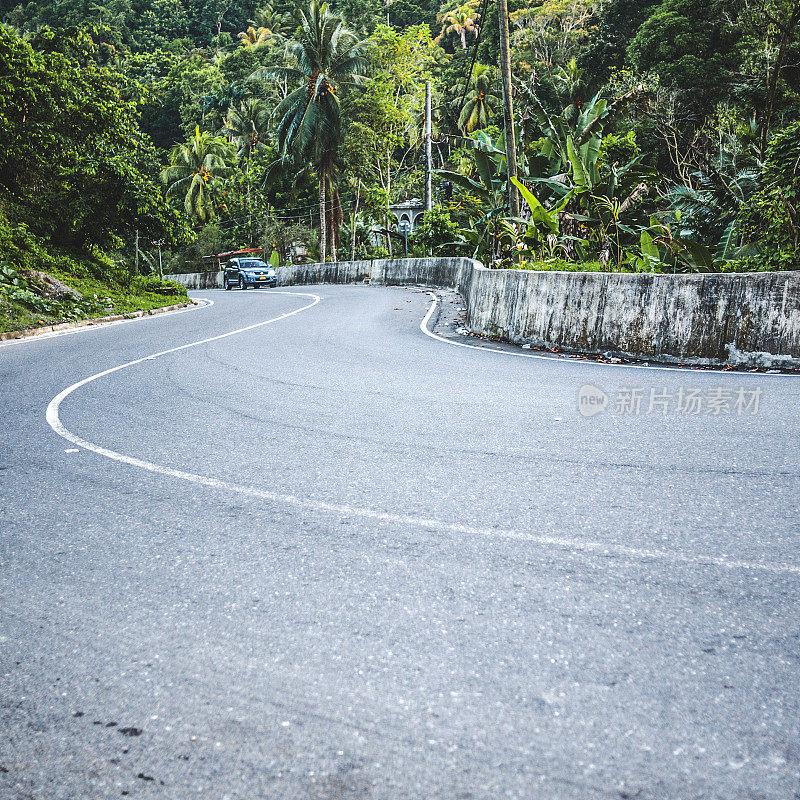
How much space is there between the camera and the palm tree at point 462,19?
239 ft

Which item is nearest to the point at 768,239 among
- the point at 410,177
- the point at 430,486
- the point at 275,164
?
the point at 430,486

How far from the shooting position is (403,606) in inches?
130

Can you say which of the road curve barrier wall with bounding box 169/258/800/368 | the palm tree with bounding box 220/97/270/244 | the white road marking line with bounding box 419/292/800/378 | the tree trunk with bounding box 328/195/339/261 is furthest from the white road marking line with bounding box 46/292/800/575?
the palm tree with bounding box 220/97/270/244

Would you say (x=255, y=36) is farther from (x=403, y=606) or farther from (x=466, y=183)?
(x=403, y=606)

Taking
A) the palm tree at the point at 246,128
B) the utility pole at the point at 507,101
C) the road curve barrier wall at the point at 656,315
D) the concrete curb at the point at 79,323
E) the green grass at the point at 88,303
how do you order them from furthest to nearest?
the palm tree at the point at 246,128 < the utility pole at the point at 507,101 < the green grass at the point at 88,303 < the concrete curb at the point at 79,323 < the road curve barrier wall at the point at 656,315

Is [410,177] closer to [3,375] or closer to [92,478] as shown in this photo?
[3,375]

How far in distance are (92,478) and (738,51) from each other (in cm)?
3313

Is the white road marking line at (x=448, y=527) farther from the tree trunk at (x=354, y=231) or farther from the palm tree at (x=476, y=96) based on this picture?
the palm tree at (x=476, y=96)

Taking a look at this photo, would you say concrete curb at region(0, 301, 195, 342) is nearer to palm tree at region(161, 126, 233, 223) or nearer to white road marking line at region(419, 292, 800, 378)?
white road marking line at region(419, 292, 800, 378)

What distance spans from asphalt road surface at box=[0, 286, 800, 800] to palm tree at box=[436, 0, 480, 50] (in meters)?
75.0

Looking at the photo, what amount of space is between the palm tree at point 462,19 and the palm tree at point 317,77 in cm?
3195

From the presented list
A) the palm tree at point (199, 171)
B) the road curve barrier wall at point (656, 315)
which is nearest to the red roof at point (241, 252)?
the palm tree at point (199, 171)

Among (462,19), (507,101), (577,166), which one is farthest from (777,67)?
(462,19)

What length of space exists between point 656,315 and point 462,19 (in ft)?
239
